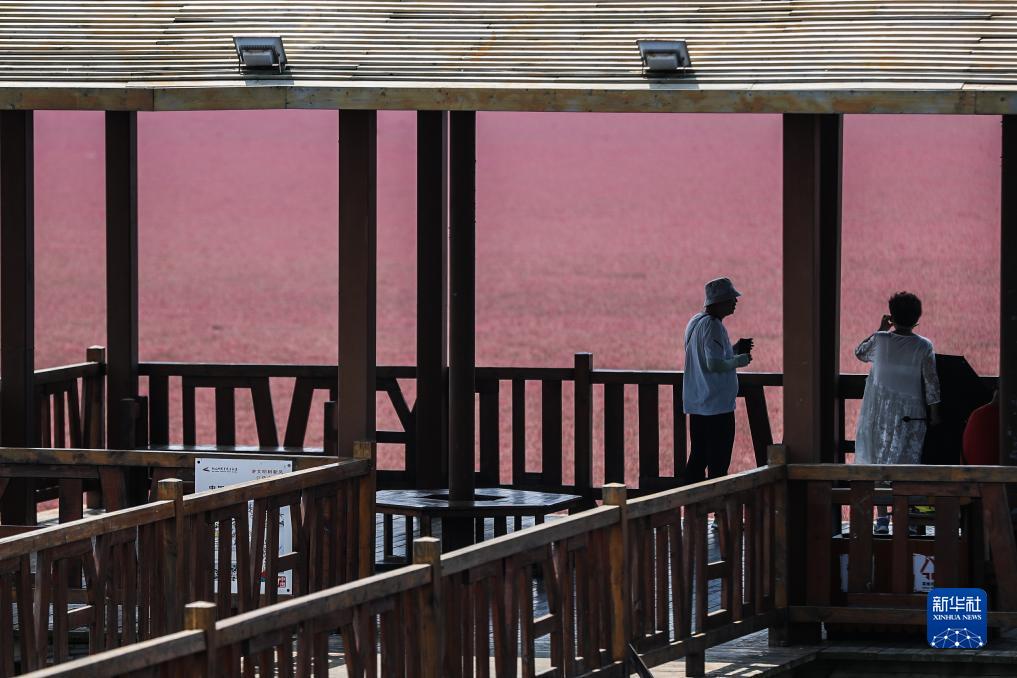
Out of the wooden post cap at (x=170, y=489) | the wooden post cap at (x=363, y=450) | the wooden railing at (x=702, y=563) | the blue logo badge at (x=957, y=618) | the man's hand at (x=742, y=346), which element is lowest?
the blue logo badge at (x=957, y=618)

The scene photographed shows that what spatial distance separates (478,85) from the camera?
9242 millimetres

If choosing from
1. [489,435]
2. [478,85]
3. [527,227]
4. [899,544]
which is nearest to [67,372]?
[489,435]

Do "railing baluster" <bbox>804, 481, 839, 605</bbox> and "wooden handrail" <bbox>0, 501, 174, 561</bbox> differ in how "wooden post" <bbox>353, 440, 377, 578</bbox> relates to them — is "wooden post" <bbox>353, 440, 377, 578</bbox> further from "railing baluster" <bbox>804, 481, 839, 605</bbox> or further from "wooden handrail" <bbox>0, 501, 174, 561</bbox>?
"railing baluster" <bbox>804, 481, 839, 605</bbox>

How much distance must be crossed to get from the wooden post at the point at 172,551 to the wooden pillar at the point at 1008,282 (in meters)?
4.14

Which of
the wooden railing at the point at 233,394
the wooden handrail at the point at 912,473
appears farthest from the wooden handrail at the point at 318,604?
the wooden railing at the point at 233,394

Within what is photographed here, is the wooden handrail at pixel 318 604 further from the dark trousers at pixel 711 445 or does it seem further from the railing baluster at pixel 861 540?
the dark trousers at pixel 711 445

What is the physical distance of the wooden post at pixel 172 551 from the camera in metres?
8.27

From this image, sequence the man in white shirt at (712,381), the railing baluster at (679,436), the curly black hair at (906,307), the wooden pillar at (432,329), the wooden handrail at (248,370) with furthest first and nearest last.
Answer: the wooden handrail at (248,370), the railing baluster at (679,436), the wooden pillar at (432,329), the man in white shirt at (712,381), the curly black hair at (906,307)

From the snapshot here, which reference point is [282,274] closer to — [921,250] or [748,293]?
[748,293]

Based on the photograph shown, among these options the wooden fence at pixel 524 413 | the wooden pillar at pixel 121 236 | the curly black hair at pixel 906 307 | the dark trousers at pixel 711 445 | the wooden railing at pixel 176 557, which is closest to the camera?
the wooden railing at pixel 176 557

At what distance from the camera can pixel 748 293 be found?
37094 millimetres

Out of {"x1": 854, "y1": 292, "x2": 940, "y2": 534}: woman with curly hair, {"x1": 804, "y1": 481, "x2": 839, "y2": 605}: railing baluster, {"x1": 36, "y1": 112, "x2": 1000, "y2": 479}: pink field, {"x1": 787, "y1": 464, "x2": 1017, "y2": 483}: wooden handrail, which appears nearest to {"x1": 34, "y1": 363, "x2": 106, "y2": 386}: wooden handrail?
{"x1": 854, "y1": 292, "x2": 940, "y2": 534}: woman with curly hair

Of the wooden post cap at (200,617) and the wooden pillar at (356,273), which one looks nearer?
the wooden post cap at (200,617)

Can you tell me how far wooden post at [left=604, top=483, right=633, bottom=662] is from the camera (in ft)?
27.0
